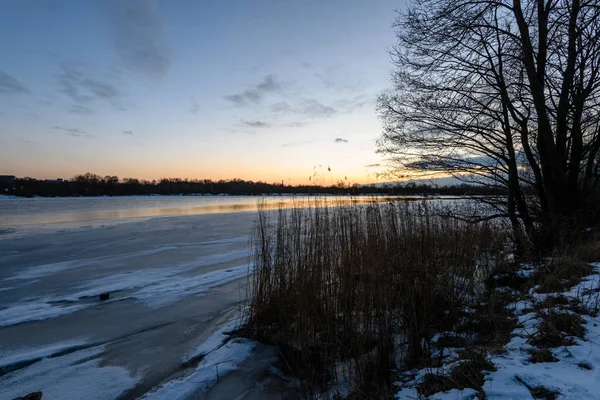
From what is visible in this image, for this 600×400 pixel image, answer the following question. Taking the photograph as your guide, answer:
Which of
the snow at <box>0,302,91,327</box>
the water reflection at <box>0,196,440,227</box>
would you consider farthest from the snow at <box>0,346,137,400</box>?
the water reflection at <box>0,196,440,227</box>

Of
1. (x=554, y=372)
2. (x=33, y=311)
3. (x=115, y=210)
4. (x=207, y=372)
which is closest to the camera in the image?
(x=554, y=372)

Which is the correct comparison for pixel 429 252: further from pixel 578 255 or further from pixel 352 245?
pixel 578 255

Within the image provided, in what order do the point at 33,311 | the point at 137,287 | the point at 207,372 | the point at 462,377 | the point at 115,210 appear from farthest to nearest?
the point at 115,210, the point at 137,287, the point at 33,311, the point at 207,372, the point at 462,377

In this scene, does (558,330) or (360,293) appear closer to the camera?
(558,330)

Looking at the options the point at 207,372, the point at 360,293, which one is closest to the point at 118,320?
the point at 207,372

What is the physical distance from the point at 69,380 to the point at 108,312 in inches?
80.4

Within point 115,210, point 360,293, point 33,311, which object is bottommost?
point 33,311

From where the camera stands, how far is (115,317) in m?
5.18

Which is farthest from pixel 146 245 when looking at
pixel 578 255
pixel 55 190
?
pixel 55 190

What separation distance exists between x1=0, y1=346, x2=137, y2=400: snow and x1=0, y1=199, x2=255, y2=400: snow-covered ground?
0.01 meters

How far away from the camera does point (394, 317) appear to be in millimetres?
3988

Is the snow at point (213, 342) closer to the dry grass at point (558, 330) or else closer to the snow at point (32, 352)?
the snow at point (32, 352)

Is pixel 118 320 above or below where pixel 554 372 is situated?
below

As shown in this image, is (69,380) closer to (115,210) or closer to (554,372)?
(554,372)
